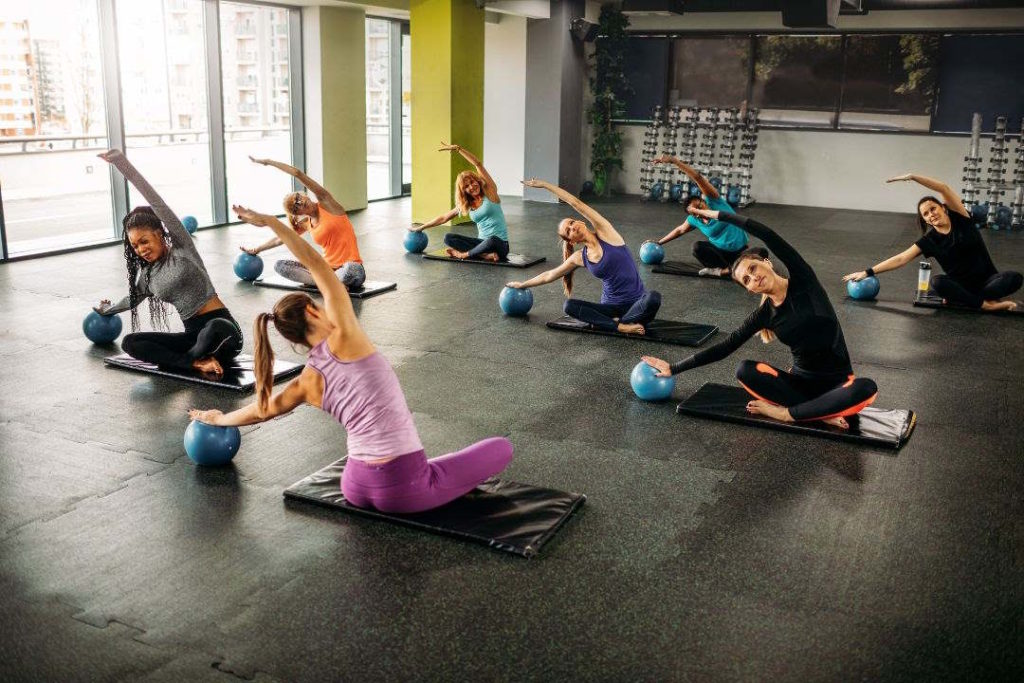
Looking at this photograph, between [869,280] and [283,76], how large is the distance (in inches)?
287

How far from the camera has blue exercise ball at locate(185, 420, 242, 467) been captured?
3982 millimetres

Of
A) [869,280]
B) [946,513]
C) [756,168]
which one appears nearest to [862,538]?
[946,513]

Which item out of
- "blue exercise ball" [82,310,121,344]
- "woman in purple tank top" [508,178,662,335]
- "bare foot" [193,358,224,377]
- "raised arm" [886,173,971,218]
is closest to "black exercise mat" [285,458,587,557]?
"bare foot" [193,358,224,377]

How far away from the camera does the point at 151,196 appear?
15.9 ft

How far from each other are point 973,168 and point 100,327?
402 inches

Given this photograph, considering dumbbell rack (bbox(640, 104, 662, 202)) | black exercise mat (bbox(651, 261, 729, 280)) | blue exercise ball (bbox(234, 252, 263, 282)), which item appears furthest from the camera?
dumbbell rack (bbox(640, 104, 662, 202))

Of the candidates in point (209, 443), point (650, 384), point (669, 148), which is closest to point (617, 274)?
point (650, 384)

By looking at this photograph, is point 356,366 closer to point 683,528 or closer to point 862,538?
point 683,528

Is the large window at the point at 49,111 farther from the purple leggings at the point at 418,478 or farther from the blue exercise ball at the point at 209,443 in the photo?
the purple leggings at the point at 418,478

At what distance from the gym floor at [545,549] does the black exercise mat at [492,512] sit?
0.18 feet

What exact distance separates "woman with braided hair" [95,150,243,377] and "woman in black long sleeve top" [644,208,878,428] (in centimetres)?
246

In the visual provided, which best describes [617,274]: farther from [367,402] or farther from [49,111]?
[49,111]

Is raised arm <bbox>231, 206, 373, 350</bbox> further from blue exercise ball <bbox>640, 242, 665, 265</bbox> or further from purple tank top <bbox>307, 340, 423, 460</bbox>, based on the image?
blue exercise ball <bbox>640, 242, 665, 265</bbox>

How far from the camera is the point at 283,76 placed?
37.0 ft
